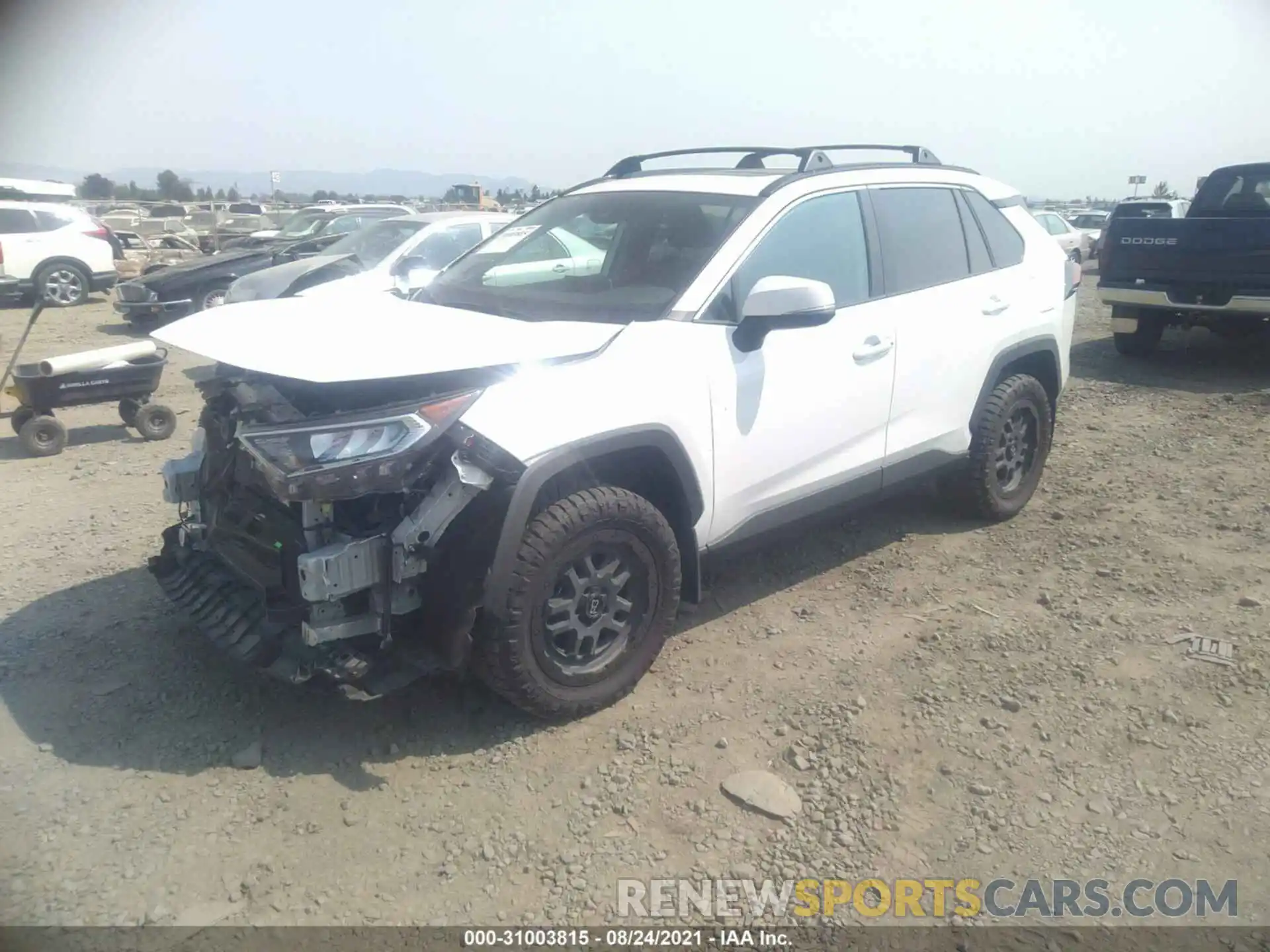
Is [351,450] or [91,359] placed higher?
[351,450]

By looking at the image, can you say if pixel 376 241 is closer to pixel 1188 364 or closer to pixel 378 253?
pixel 378 253

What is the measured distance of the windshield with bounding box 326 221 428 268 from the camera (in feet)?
32.6

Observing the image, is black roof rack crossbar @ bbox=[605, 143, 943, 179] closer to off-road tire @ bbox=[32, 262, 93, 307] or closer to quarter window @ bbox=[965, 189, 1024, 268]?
quarter window @ bbox=[965, 189, 1024, 268]

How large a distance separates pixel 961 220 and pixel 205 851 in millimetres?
4319

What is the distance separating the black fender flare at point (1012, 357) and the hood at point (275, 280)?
269 inches

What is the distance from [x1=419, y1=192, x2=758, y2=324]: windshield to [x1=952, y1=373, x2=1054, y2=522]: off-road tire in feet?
6.32

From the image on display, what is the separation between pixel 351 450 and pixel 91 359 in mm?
4852

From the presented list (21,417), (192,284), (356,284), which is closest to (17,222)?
(192,284)

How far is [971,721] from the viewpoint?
3395mm

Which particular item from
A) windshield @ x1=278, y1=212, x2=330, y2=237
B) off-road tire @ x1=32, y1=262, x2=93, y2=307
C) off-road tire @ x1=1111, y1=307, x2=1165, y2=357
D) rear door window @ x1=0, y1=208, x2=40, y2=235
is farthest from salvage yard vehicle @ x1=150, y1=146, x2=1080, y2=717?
rear door window @ x1=0, y1=208, x2=40, y2=235

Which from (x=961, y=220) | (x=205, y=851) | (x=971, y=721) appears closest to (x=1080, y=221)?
(x=961, y=220)

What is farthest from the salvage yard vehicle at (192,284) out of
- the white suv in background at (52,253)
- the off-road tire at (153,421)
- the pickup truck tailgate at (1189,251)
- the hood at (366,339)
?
the pickup truck tailgate at (1189,251)

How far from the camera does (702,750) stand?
10.6 ft

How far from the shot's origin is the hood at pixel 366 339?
289cm
